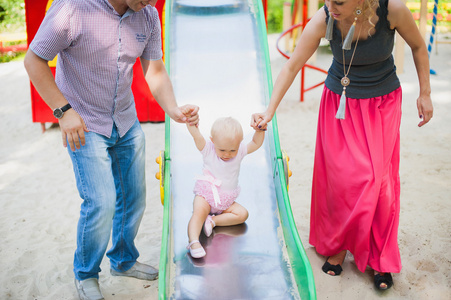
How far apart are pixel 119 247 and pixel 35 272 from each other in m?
0.78

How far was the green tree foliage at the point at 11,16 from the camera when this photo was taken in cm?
1141

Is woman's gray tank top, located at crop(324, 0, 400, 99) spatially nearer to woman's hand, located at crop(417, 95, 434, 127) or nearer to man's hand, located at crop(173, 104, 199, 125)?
woman's hand, located at crop(417, 95, 434, 127)

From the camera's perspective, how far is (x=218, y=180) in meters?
3.02

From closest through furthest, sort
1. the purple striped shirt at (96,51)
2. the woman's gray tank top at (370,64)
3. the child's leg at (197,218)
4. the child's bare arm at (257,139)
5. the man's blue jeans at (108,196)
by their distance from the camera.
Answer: the purple striped shirt at (96,51) < the man's blue jeans at (108,196) < the woman's gray tank top at (370,64) < the child's leg at (197,218) < the child's bare arm at (257,139)

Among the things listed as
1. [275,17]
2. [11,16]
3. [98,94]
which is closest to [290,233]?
[98,94]

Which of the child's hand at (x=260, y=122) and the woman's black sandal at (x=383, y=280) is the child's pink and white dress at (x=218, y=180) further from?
the woman's black sandal at (x=383, y=280)

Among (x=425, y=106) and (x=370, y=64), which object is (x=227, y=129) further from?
(x=425, y=106)

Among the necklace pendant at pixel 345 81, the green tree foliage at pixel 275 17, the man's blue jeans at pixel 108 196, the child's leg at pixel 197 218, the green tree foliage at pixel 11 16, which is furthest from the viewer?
the green tree foliage at pixel 275 17

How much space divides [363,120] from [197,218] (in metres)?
1.17

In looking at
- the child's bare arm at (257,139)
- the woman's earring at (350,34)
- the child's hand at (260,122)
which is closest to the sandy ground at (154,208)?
the child's bare arm at (257,139)

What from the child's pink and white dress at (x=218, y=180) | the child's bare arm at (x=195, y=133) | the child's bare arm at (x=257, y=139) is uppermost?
the child's bare arm at (x=195, y=133)

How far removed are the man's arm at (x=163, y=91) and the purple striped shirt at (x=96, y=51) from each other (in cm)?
19

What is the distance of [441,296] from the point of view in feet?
10.0

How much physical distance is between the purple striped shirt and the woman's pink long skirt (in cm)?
128
